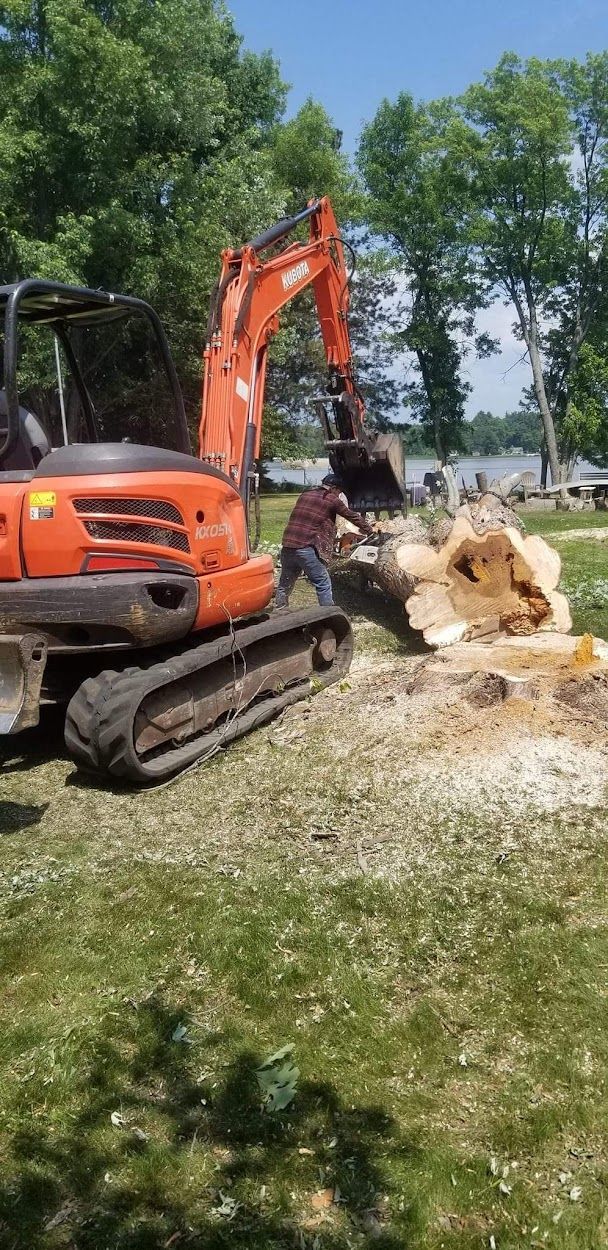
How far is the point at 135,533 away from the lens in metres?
4.95

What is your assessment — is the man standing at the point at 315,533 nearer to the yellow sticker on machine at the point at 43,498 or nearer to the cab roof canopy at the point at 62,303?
the cab roof canopy at the point at 62,303

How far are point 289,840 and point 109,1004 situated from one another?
4.39 ft

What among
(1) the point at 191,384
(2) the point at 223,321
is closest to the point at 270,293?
(2) the point at 223,321

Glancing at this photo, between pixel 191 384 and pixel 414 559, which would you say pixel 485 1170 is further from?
pixel 191 384

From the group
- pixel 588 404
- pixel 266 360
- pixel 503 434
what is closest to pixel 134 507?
pixel 266 360

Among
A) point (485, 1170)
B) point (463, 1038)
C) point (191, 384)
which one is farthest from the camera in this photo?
point (191, 384)

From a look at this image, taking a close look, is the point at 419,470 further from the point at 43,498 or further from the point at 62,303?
the point at 43,498

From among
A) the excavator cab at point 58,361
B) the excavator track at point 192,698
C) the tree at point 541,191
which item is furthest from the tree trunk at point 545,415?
the excavator cab at point 58,361

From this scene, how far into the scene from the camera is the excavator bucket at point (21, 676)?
445 centimetres

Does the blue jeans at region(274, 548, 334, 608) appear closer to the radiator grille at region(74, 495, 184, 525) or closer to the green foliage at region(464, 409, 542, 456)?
the radiator grille at region(74, 495, 184, 525)

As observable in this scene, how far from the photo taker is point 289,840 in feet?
14.1

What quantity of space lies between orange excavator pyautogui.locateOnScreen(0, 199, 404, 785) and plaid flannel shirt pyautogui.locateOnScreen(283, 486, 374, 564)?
128 centimetres

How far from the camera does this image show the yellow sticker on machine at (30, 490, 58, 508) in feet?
15.6

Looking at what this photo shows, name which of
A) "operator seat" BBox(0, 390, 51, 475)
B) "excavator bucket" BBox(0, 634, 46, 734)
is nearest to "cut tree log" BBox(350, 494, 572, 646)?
"operator seat" BBox(0, 390, 51, 475)
